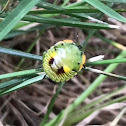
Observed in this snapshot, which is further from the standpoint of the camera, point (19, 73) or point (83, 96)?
point (83, 96)

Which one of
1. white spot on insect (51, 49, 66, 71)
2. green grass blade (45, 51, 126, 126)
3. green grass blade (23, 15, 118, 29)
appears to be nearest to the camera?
white spot on insect (51, 49, 66, 71)

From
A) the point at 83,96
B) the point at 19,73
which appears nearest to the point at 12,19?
the point at 19,73

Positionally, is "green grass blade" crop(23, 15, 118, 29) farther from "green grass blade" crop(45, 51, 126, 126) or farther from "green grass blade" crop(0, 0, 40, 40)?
"green grass blade" crop(45, 51, 126, 126)

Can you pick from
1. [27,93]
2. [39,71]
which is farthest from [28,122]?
[39,71]

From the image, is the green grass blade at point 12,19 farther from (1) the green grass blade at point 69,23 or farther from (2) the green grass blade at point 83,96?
(2) the green grass blade at point 83,96

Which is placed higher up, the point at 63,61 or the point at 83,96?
the point at 63,61

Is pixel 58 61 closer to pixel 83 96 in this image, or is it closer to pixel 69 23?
pixel 69 23

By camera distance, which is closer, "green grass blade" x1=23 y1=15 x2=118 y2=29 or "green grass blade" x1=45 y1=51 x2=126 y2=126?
"green grass blade" x1=23 y1=15 x2=118 y2=29

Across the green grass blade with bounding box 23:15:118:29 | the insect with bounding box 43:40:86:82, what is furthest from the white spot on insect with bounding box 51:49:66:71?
the green grass blade with bounding box 23:15:118:29

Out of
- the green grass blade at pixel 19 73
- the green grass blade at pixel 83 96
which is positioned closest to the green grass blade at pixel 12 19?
the green grass blade at pixel 19 73
